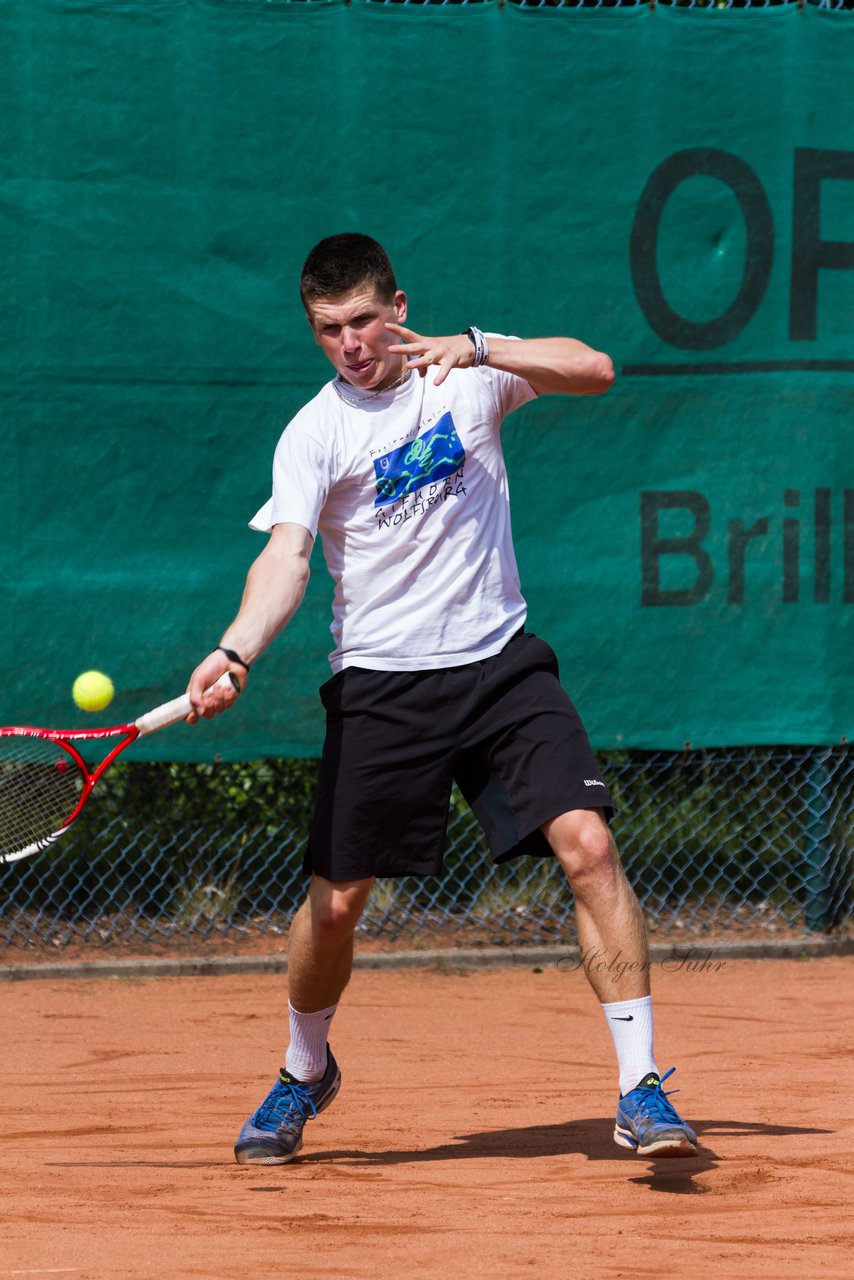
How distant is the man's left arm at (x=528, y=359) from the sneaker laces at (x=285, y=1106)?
155 centimetres

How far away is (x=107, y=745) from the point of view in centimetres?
572

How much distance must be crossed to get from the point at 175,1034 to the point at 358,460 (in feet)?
7.12

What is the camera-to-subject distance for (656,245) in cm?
602

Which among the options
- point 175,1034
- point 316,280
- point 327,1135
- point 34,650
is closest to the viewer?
point 316,280

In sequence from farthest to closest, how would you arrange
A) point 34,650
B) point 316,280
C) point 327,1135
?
point 34,650 < point 327,1135 < point 316,280

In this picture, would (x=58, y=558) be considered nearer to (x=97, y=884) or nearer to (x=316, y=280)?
(x=97, y=884)

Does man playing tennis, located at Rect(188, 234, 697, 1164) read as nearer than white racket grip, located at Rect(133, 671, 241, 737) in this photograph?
No

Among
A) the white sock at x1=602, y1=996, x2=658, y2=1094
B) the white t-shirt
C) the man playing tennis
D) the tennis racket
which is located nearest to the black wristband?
the man playing tennis

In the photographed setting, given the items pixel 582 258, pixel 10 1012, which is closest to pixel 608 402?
pixel 582 258

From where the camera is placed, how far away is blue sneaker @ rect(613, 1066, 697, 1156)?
341 cm

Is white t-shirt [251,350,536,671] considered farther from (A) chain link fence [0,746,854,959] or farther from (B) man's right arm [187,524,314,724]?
(A) chain link fence [0,746,854,959]

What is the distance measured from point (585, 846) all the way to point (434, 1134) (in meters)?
0.95

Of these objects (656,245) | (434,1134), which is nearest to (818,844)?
(656,245)

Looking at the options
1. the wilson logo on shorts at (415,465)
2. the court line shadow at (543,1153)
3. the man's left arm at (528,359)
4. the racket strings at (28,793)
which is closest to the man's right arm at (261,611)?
the wilson logo on shorts at (415,465)
